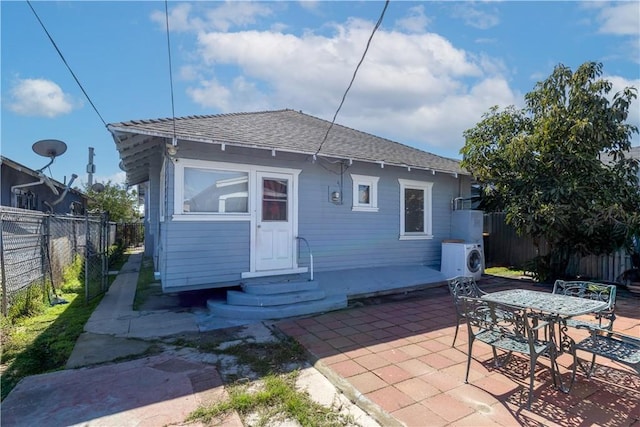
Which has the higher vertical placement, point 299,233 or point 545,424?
point 299,233

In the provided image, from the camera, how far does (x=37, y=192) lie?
37.9ft

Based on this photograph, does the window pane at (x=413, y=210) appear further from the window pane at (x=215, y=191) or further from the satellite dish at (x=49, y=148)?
the satellite dish at (x=49, y=148)

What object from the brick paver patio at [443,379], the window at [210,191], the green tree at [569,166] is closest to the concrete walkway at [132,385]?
the brick paver patio at [443,379]

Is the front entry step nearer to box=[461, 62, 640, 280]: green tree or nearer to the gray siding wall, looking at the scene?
the gray siding wall

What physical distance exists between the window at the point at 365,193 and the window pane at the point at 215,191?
246 centimetres

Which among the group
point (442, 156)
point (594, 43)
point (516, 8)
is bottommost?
point (442, 156)

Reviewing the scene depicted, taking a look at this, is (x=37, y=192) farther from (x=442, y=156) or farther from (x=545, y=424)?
(x=545, y=424)

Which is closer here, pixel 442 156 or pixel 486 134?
pixel 486 134

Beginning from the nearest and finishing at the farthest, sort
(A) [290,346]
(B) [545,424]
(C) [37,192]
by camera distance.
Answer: (B) [545,424] → (A) [290,346] → (C) [37,192]

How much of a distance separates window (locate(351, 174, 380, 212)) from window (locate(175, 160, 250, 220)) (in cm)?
246

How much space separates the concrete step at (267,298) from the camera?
537 centimetres

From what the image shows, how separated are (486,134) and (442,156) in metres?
1.97

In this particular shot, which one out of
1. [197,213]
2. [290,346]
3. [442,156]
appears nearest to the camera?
[290,346]

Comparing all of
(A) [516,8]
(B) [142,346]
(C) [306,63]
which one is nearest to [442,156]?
(A) [516,8]
